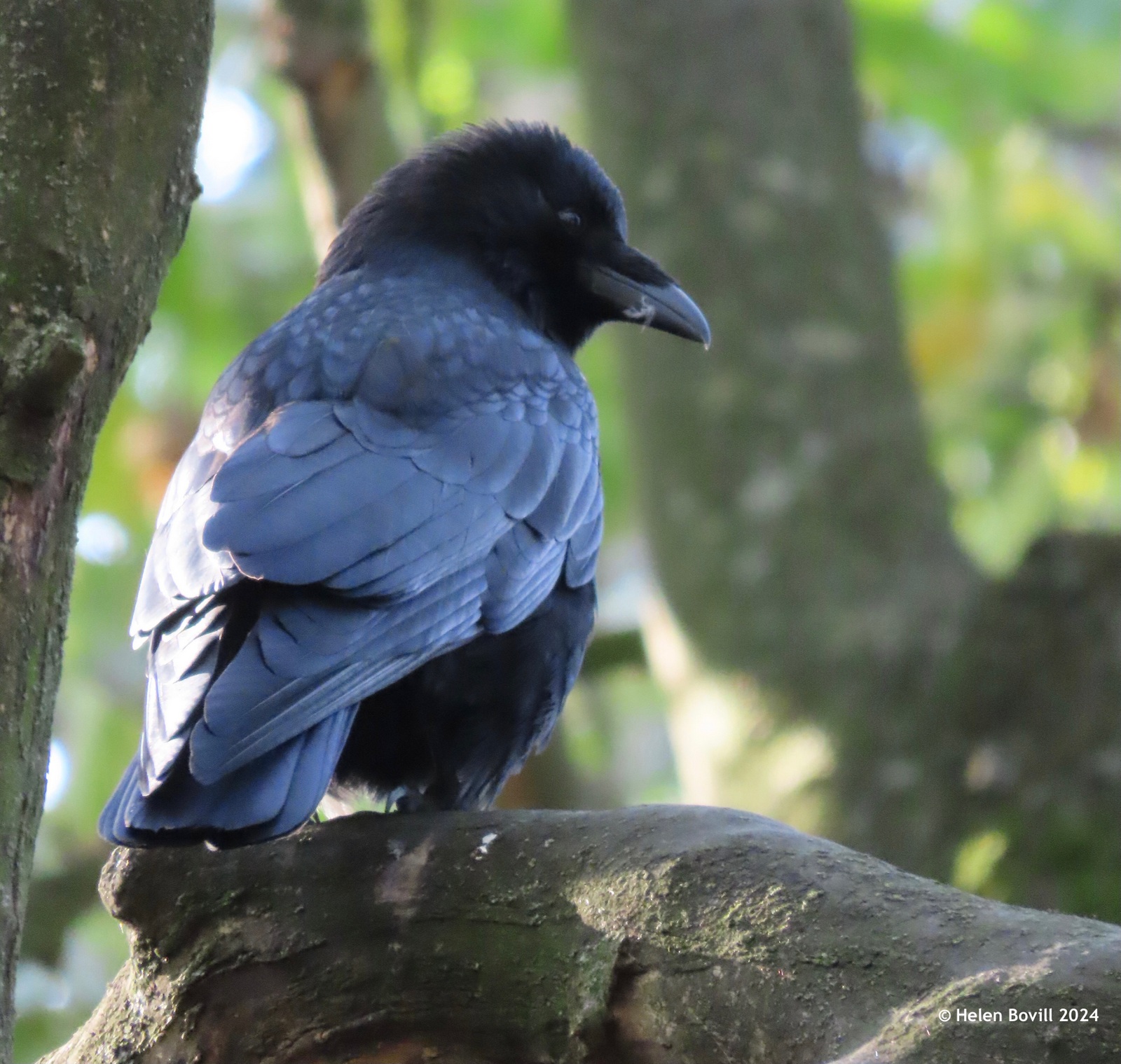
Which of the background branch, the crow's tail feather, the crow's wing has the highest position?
the background branch

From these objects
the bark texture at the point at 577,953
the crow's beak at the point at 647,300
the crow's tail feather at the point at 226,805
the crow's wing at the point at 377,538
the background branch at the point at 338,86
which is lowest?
the bark texture at the point at 577,953

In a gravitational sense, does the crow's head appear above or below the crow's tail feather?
above

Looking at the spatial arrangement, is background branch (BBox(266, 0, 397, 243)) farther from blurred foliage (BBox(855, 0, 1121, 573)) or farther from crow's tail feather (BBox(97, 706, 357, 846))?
crow's tail feather (BBox(97, 706, 357, 846))

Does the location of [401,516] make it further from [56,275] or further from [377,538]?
[56,275]

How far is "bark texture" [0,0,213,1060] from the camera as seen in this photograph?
2.49 metres

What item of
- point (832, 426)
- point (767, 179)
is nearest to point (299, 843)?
point (832, 426)

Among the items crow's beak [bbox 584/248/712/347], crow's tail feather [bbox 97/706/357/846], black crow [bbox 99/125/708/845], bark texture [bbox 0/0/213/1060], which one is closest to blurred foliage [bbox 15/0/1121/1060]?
black crow [bbox 99/125/708/845]

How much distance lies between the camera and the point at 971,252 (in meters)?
8.98

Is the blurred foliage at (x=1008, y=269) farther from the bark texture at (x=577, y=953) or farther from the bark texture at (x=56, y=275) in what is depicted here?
the bark texture at (x=56, y=275)

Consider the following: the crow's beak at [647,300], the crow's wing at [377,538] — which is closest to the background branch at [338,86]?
the crow's beak at [647,300]

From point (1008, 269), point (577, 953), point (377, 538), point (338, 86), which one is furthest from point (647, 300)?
point (1008, 269)

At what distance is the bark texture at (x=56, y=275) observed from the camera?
2494 millimetres

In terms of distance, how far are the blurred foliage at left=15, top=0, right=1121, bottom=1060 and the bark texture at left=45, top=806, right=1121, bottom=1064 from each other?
343 centimetres

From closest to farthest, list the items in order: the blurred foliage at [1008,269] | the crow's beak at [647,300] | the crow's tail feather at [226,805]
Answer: the crow's tail feather at [226,805], the crow's beak at [647,300], the blurred foliage at [1008,269]
